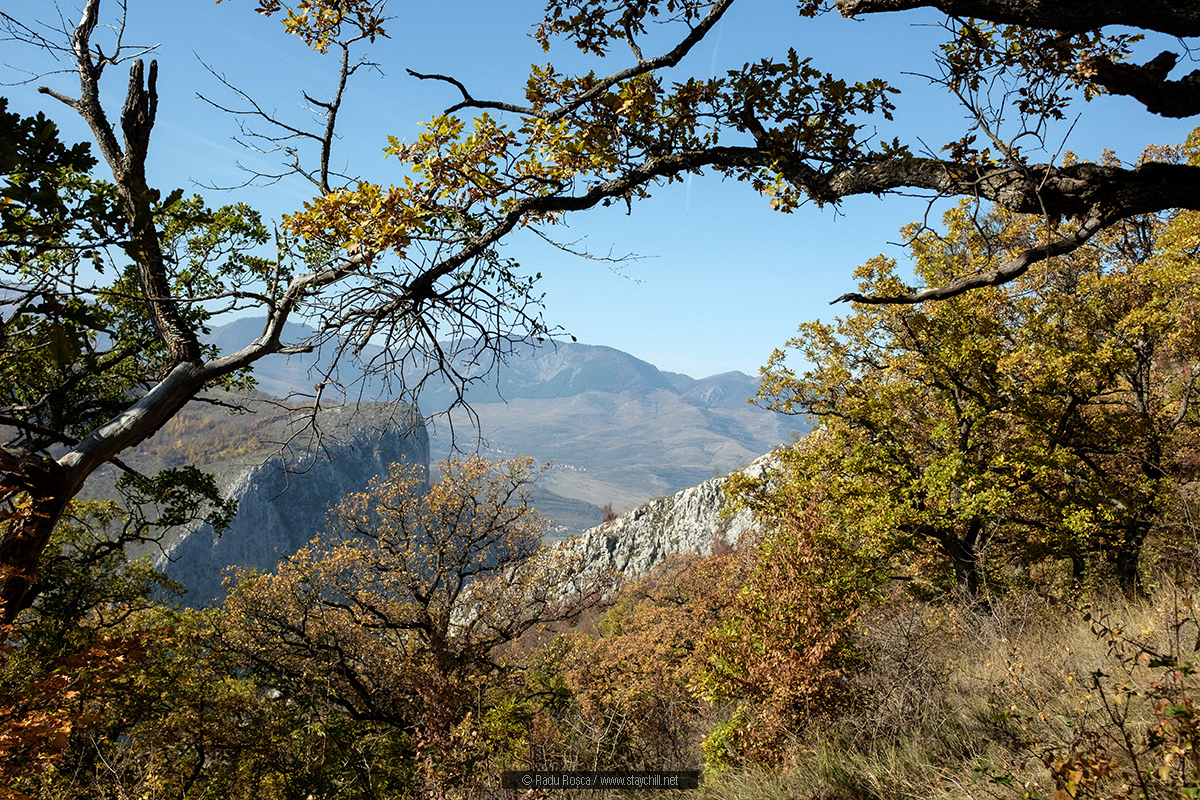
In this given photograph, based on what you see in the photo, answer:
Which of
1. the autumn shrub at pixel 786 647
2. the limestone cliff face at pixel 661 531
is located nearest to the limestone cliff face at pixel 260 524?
the limestone cliff face at pixel 661 531

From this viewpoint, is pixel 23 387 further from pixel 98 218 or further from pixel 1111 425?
pixel 1111 425

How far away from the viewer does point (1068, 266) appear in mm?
16094

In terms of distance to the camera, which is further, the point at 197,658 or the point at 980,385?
the point at 197,658

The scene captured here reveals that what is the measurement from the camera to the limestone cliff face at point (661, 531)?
92.8m

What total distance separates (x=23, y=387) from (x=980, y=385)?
2033 cm

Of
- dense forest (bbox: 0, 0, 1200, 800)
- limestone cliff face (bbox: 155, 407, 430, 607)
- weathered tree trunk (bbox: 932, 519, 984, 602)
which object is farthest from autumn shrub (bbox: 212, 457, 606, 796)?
limestone cliff face (bbox: 155, 407, 430, 607)

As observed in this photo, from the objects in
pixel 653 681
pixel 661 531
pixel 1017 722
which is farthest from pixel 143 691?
pixel 661 531

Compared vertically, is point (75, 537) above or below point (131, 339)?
below

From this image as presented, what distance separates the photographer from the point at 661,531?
326 ft

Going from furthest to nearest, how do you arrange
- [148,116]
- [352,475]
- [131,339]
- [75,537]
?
[352,475] → [75,537] → [131,339] → [148,116]

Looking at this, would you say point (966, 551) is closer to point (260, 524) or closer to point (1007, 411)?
Answer: point (1007, 411)

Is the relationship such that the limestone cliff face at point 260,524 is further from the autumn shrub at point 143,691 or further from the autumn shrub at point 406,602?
the autumn shrub at point 143,691

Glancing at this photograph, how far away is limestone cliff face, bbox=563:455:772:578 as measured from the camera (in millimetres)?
92812

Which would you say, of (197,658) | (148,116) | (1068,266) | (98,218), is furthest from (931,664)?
(197,658)
